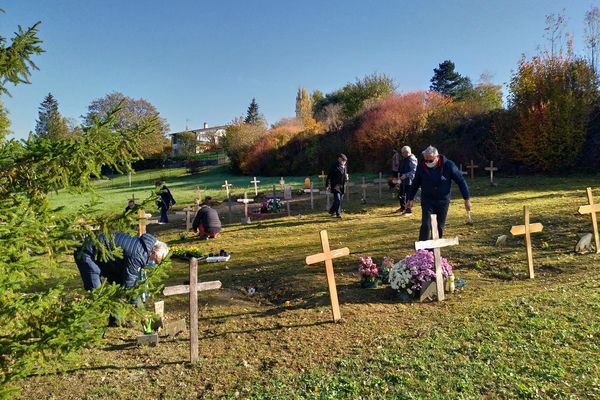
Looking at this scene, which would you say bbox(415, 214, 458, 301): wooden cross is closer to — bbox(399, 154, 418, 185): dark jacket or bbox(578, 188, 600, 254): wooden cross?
bbox(578, 188, 600, 254): wooden cross

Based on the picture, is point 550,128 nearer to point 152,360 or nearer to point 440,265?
point 440,265

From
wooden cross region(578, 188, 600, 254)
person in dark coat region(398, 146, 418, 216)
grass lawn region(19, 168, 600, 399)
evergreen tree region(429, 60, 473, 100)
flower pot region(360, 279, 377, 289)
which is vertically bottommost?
grass lawn region(19, 168, 600, 399)

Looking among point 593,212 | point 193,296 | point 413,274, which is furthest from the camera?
point 593,212

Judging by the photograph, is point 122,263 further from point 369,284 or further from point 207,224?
point 207,224

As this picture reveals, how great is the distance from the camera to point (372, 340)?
527 centimetres

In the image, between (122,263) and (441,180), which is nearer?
(122,263)

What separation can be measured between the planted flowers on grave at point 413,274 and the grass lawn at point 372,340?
0.24 meters

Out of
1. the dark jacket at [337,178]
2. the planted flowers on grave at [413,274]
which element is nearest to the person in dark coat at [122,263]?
the planted flowers on grave at [413,274]

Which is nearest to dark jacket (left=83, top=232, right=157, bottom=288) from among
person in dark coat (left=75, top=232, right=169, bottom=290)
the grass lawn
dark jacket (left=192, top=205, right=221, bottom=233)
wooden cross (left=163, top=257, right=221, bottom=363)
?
person in dark coat (left=75, top=232, right=169, bottom=290)

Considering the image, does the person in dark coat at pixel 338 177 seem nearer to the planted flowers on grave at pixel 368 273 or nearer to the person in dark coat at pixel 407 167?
the person in dark coat at pixel 407 167

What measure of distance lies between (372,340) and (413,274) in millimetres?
1699

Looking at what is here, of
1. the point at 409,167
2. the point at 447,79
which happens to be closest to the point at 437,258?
the point at 409,167

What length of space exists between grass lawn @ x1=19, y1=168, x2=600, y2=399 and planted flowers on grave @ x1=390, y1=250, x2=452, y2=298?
24 cm

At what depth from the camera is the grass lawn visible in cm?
428
